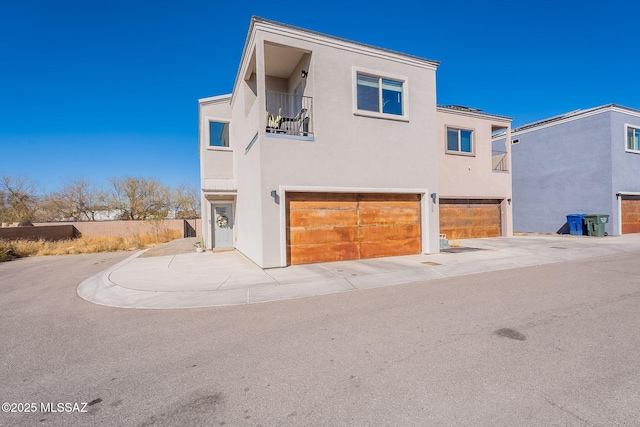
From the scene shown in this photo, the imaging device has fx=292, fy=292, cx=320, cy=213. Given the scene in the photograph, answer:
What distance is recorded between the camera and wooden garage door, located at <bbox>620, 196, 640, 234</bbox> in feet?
56.4

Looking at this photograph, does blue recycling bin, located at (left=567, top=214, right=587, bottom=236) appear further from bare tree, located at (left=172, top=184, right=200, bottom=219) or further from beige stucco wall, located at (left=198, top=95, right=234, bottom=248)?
bare tree, located at (left=172, top=184, right=200, bottom=219)

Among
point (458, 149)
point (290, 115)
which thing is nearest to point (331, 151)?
point (290, 115)

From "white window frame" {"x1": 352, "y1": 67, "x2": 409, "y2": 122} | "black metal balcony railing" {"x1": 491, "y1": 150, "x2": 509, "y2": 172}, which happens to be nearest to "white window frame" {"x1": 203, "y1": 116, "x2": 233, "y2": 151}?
"white window frame" {"x1": 352, "y1": 67, "x2": 409, "y2": 122}

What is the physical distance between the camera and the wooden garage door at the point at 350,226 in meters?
9.63

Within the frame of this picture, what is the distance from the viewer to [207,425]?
2.50 meters

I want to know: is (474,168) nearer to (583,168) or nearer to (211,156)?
(583,168)

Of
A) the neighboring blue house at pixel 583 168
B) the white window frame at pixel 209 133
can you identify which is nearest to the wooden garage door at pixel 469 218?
the neighboring blue house at pixel 583 168

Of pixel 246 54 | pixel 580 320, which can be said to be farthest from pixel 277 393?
pixel 246 54

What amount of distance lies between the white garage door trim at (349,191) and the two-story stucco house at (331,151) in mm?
34

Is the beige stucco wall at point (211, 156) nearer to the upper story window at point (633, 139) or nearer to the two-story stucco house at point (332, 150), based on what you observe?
the two-story stucco house at point (332, 150)

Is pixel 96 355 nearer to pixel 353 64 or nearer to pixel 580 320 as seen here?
pixel 580 320

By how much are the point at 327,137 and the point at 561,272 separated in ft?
26.0

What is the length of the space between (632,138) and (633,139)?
97 mm

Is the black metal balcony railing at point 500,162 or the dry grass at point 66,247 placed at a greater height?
the black metal balcony railing at point 500,162
